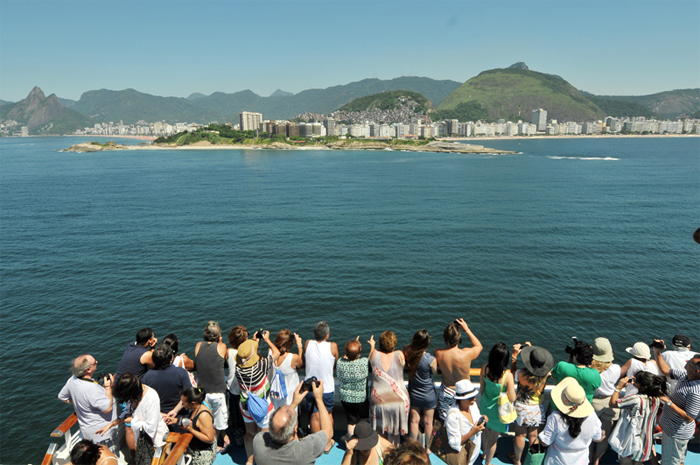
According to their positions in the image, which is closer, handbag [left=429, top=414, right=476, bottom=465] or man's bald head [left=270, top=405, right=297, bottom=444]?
man's bald head [left=270, top=405, right=297, bottom=444]

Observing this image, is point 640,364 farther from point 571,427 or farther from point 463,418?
point 463,418

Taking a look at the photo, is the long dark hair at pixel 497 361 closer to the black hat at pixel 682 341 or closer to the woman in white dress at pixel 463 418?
the woman in white dress at pixel 463 418

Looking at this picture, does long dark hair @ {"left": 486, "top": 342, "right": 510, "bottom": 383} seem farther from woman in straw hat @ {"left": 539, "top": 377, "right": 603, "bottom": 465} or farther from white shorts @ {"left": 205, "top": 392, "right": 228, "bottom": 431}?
white shorts @ {"left": 205, "top": 392, "right": 228, "bottom": 431}

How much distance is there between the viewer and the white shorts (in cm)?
568

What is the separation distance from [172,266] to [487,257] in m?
20.8

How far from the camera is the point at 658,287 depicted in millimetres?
20875

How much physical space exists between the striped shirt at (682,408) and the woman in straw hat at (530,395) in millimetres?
1447

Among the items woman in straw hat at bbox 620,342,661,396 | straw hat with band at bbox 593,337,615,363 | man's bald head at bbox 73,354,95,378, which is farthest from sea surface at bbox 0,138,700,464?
straw hat with band at bbox 593,337,615,363

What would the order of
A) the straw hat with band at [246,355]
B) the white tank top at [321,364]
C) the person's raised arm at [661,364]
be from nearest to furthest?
the straw hat with band at [246,355], the white tank top at [321,364], the person's raised arm at [661,364]

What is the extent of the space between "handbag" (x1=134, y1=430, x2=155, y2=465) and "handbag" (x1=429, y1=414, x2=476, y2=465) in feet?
12.6

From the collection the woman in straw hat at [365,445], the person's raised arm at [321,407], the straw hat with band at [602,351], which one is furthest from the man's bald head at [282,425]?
the straw hat with band at [602,351]

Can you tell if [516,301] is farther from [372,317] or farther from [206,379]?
A: [206,379]

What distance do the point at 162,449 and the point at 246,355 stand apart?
1592mm

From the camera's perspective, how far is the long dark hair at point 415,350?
16.7 feet
